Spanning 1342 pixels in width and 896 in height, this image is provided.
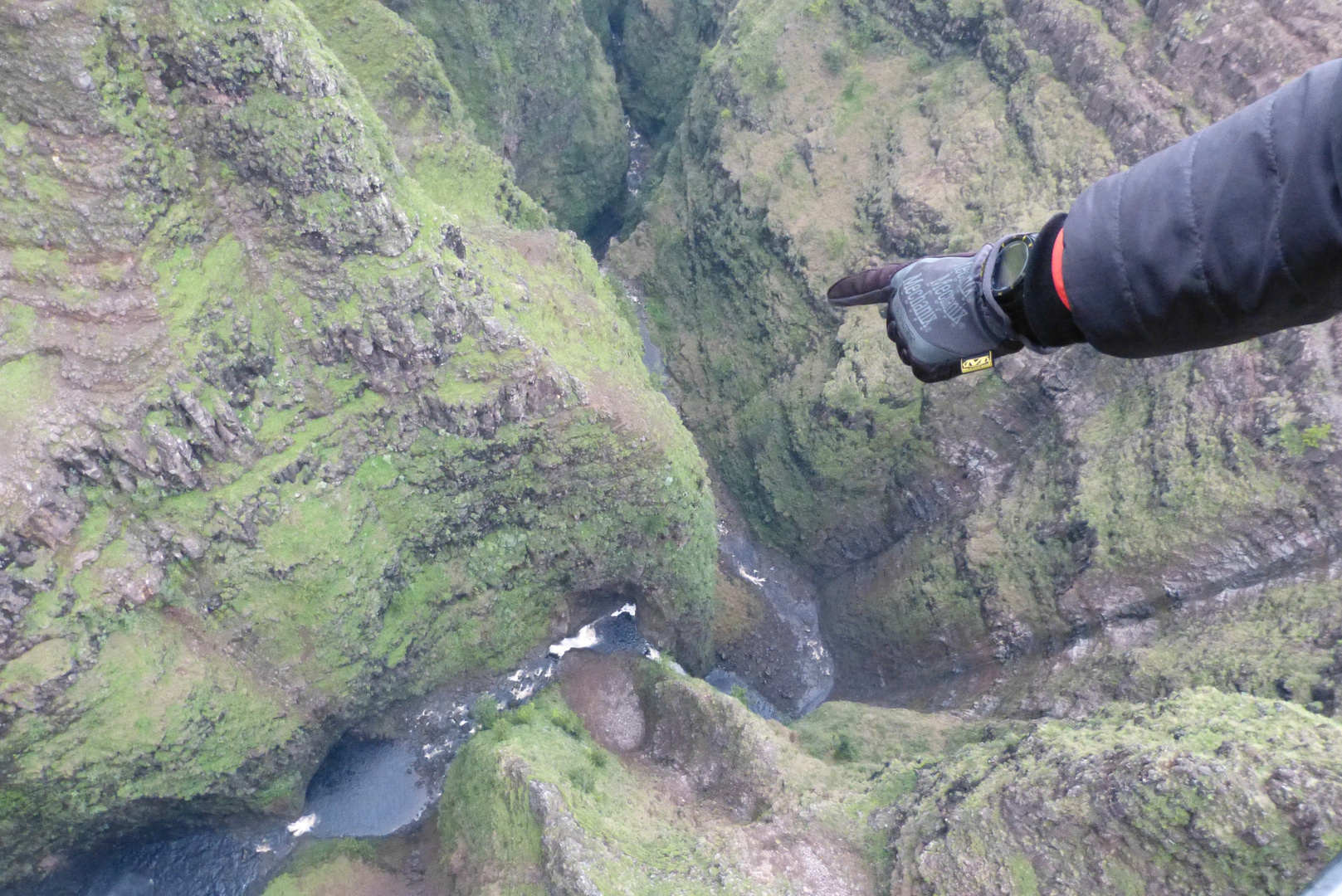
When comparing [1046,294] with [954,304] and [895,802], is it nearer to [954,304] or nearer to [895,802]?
[954,304]

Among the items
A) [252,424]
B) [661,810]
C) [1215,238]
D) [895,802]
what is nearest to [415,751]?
[661,810]

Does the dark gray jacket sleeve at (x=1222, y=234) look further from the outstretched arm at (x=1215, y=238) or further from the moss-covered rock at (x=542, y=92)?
the moss-covered rock at (x=542, y=92)

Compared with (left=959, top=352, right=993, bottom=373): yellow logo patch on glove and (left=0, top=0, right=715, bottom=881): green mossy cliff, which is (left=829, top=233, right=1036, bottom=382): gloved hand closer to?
(left=959, top=352, right=993, bottom=373): yellow logo patch on glove

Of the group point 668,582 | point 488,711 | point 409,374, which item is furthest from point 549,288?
point 488,711

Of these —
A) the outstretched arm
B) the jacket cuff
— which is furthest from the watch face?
the outstretched arm

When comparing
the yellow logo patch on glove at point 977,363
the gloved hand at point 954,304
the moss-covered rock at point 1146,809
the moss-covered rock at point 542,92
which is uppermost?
the moss-covered rock at point 542,92

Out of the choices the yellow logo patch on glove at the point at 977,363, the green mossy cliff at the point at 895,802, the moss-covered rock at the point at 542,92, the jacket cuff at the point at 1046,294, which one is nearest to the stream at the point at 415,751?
the green mossy cliff at the point at 895,802
